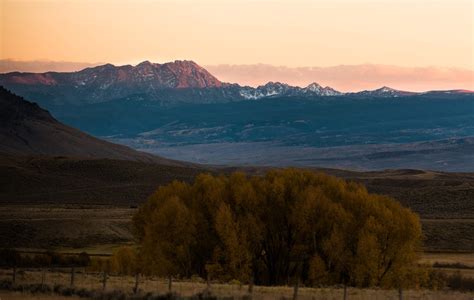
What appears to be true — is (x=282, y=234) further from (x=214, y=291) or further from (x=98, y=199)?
(x=98, y=199)

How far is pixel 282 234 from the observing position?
63.7m

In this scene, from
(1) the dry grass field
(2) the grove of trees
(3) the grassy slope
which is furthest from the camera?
(3) the grassy slope

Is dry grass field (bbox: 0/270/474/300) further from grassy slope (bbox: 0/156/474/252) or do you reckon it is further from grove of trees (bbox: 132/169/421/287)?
grassy slope (bbox: 0/156/474/252)

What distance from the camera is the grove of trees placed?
5959cm

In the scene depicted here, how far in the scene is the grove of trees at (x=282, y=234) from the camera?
5959cm

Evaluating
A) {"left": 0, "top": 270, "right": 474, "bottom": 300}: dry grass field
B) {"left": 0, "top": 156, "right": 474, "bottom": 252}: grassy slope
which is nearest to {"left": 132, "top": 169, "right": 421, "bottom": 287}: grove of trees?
{"left": 0, "top": 270, "right": 474, "bottom": 300}: dry grass field

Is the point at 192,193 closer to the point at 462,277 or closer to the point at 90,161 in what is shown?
the point at 462,277

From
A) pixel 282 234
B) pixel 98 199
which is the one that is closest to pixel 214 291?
pixel 282 234

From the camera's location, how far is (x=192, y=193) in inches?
2618

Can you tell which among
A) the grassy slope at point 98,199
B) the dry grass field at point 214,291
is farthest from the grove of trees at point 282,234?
the grassy slope at point 98,199

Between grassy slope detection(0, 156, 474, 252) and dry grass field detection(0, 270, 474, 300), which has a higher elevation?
dry grass field detection(0, 270, 474, 300)

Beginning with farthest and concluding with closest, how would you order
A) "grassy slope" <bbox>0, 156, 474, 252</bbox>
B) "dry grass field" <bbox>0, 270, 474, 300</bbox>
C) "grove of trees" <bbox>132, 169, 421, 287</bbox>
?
"grassy slope" <bbox>0, 156, 474, 252</bbox>, "grove of trees" <bbox>132, 169, 421, 287</bbox>, "dry grass field" <bbox>0, 270, 474, 300</bbox>

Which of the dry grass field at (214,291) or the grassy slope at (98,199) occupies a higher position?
the dry grass field at (214,291)

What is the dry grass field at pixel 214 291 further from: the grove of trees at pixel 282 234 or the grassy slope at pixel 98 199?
the grassy slope at pixel 98 199
